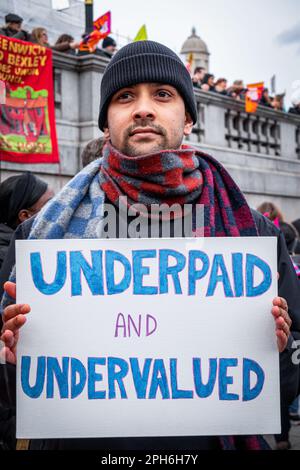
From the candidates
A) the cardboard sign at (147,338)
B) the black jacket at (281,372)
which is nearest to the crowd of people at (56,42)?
the black jacket at (281,372)

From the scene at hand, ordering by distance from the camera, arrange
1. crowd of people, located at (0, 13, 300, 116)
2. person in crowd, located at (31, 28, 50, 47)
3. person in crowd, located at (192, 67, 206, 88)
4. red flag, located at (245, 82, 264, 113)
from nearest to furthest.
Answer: crowd of people, located at (0, 13, 300, 116) → person in crowd, located at (31, 28, 50, 47) → person in crowd, located at (192, 67, 206, 88) → red flag, located at (245, 82, 264, 113)

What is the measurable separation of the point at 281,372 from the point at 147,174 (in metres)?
0.68

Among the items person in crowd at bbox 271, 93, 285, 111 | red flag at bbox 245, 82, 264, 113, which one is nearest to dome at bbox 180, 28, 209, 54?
person in crowd at bbox 271, 93, 285, 111

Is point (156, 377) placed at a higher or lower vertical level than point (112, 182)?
lower

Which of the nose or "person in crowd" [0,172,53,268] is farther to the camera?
"person in crowd" [0,172,53,268]

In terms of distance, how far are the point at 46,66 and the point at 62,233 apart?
5566mm

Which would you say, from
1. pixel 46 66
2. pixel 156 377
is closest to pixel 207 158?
pixel 156 377

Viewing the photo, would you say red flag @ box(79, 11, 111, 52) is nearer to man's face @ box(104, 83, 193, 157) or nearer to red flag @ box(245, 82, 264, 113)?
red flag @ box(245, 82, 264, 113)

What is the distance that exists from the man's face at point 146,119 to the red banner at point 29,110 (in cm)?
428

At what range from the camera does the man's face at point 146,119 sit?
1.88 meters

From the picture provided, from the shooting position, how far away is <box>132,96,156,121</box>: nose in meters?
1.86

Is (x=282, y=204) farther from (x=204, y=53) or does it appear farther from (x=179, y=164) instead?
(x=204, y=53)

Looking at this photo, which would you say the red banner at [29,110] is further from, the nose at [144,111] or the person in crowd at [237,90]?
the person in crowd at [237,90]

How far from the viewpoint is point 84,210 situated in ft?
6.34
